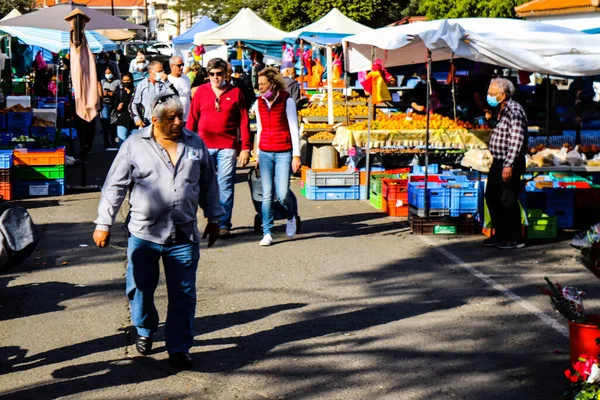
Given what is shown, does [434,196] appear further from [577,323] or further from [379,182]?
[577,323]

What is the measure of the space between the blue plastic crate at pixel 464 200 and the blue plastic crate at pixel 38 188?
20.5 feet

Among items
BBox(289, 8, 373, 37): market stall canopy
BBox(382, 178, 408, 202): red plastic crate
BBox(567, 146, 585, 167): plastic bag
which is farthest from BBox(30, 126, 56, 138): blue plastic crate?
BBox(567, 146, 585, 167): plastic bag

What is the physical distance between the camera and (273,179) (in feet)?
35.2

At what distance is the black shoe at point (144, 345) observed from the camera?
261 inches

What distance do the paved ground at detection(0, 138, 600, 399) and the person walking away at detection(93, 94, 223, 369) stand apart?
42cm

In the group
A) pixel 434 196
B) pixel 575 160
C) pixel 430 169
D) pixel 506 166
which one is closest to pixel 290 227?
pixel 434 196

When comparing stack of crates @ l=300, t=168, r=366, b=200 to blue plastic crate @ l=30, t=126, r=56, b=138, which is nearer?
stack of crates @ l=300, t=168, r=366, b=200

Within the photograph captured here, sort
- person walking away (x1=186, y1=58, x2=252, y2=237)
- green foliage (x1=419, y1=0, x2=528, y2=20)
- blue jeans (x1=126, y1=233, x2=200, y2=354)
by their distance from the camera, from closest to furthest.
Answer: blue jeans (x1=126, y1=233, x2=200, y2=354)
person walking away (x1=186, y1=58, x2=252, y2=237)
green foliage (x1=419, y1=0, x2=528, y2=20)

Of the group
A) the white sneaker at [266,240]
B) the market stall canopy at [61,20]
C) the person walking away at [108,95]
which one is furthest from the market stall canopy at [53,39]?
the white sneaker at [266,240]

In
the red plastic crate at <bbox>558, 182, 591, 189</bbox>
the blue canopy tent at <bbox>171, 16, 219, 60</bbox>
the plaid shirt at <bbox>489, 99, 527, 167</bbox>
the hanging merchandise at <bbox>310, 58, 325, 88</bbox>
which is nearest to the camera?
the plaid shirt at <bbox>489, 99, 527, 167</bbox>

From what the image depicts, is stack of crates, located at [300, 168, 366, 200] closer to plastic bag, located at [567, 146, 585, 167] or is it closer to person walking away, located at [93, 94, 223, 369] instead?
plastic bag, located at [567, 146, 585, 167]

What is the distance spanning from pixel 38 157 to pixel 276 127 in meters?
5.36

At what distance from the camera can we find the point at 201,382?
20.2 ft

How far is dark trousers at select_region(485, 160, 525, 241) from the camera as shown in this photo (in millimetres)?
10469
